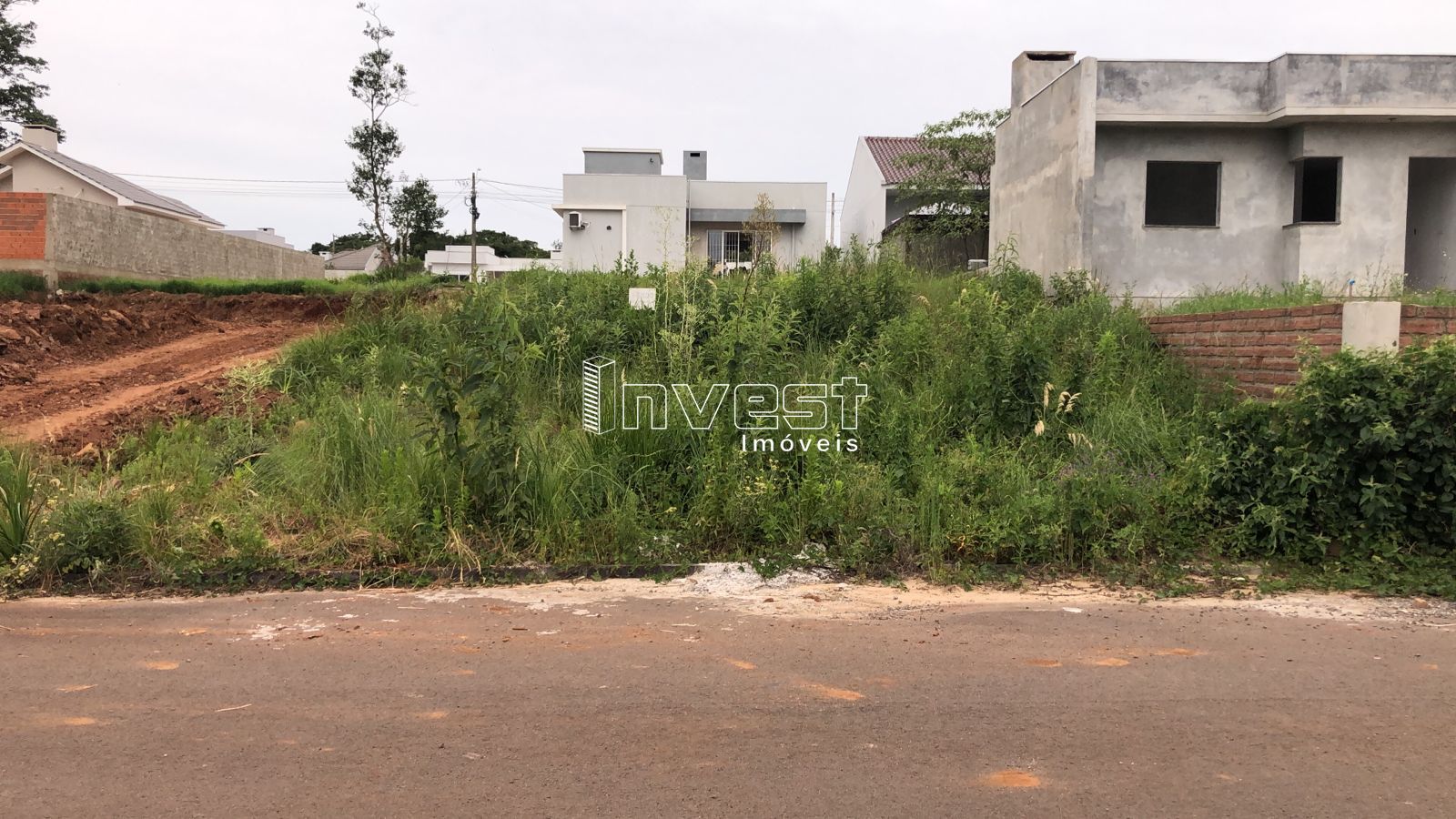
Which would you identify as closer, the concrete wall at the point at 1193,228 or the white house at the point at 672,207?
the concrete wall at the point at 1193,228

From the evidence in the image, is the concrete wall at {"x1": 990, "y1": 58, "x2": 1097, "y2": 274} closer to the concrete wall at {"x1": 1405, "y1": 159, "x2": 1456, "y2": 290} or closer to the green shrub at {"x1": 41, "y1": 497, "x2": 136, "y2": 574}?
the concrete wall at {"x1": 1405, "y1": 159, "x2": 1456, "y2": 290}

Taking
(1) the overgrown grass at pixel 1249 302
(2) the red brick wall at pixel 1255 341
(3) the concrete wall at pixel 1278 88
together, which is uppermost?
A: (3) the concrete wall at pixel 1278 88

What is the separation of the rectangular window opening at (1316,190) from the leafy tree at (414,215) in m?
26.3

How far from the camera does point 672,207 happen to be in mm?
26797

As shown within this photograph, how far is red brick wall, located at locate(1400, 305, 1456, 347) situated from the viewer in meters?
6.30

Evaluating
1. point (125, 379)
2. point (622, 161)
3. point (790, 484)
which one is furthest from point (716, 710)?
point (622, 161)

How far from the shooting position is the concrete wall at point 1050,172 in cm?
1288

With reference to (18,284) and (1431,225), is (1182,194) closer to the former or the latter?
(1431,225)

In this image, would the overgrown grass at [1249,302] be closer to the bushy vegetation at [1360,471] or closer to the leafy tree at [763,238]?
the bushy vegetation at [1360,471]

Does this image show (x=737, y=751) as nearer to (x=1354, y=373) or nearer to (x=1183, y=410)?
(x=1354, y=373)

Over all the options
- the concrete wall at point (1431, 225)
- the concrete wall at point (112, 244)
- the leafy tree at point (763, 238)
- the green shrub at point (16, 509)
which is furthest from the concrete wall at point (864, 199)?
the green shrub at point (16, 509)

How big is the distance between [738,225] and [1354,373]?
79.8 ft

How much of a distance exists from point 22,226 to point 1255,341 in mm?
19118

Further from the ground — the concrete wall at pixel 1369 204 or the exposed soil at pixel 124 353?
the concrete wall at pixel 1369 204
